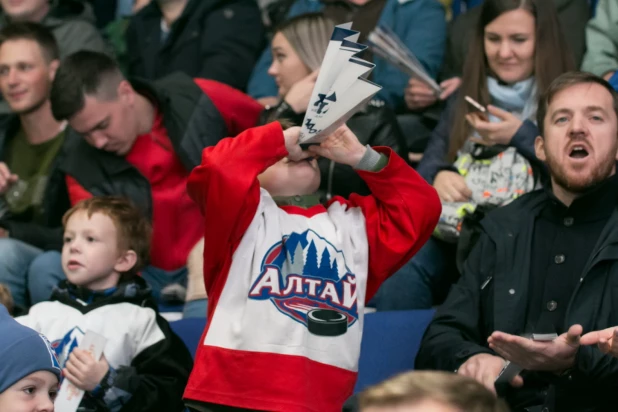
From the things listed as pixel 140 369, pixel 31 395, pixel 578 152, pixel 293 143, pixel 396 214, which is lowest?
pixel 31 395

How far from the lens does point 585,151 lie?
325cm

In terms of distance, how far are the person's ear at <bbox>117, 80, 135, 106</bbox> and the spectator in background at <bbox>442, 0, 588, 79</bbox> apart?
125 cm

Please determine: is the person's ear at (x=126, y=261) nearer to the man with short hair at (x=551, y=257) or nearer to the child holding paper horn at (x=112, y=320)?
the child holding paper horn at (x=112, y=320)

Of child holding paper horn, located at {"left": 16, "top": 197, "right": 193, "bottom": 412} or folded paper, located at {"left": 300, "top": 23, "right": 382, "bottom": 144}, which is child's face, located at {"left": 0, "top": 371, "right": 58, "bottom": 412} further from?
folded paper, located at {"left": 300, "top": 23, "right": 382, "bottom": 144}

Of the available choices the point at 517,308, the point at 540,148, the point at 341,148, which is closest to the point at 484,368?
the point at 517,308

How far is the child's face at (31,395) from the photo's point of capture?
8.94 feet

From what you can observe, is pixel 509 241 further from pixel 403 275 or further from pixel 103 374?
pixel 103 374

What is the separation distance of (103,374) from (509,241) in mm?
1201

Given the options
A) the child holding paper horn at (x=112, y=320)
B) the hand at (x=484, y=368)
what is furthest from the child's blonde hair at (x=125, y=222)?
the hand at (x=484, y=368)

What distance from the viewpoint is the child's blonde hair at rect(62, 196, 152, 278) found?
3.51 meters

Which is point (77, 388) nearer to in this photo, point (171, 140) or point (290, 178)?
point (290, 178)

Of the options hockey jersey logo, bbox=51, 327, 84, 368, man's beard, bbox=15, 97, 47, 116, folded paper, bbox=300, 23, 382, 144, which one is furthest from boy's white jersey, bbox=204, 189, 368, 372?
man's beard, bbox=15, 97, 47, 116

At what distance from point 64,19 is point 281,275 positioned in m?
2.81

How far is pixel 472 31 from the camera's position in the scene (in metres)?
4.38
